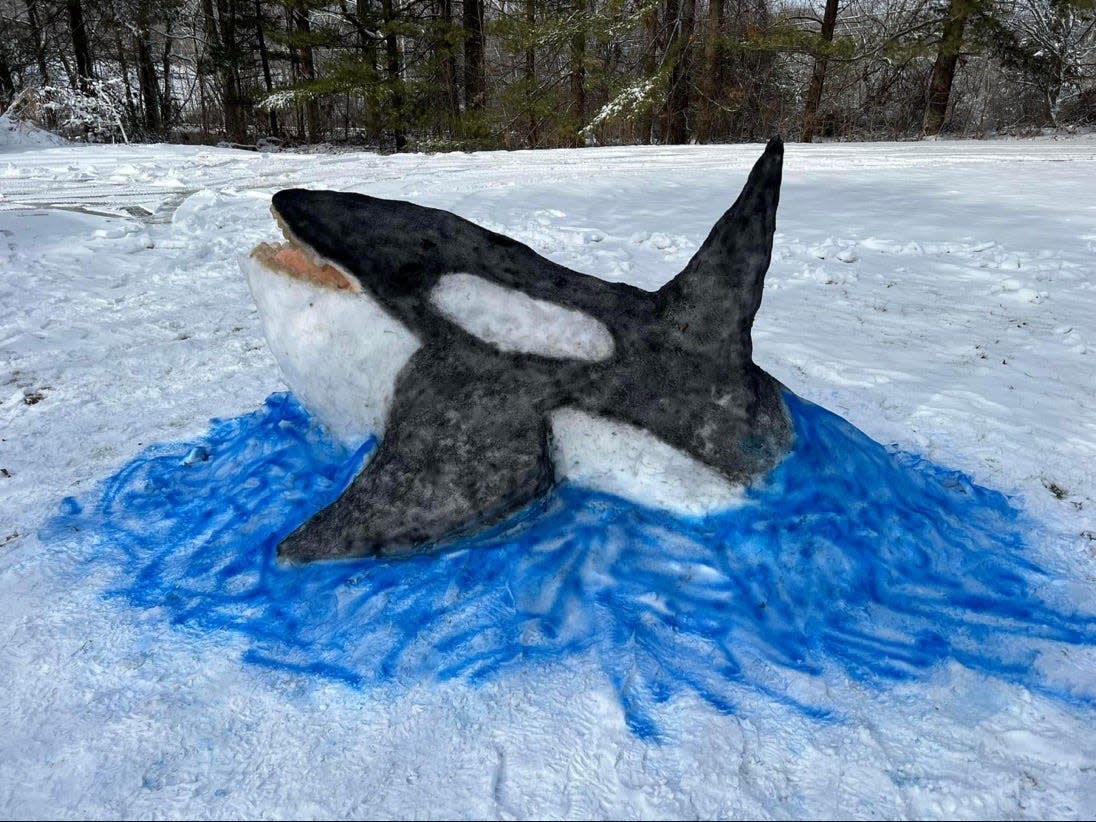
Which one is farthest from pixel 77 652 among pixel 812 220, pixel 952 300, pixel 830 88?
pixel 830 88

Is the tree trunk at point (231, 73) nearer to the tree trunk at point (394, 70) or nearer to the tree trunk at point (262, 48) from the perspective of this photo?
the tree trunk at point (262, 48)

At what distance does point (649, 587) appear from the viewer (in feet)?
7.23

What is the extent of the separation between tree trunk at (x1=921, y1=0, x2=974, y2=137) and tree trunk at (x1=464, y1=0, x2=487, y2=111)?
9590mm

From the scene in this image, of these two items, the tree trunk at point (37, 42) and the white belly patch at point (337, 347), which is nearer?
the white belly patch at point (337, 347)

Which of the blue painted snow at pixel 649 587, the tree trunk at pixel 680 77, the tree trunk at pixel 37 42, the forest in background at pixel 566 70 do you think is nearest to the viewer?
the blue painted snow at pixel 649 587

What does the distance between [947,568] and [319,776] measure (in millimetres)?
1927

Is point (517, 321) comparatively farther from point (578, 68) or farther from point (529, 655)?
point (578, 68)

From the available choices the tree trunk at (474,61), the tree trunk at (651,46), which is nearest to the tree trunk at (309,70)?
the tree trunk at (474,61)

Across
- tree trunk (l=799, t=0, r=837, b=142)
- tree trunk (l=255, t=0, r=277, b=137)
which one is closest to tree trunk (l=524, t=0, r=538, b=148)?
tree trunk (l=799, t=0, r=837, b=142)

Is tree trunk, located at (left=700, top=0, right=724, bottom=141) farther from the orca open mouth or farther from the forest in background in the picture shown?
the orca open mouth

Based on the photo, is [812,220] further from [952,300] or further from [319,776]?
[319,776]

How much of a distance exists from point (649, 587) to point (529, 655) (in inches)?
16.5

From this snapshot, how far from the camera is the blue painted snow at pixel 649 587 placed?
2.01 m

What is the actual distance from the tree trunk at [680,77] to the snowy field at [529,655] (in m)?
11.3
